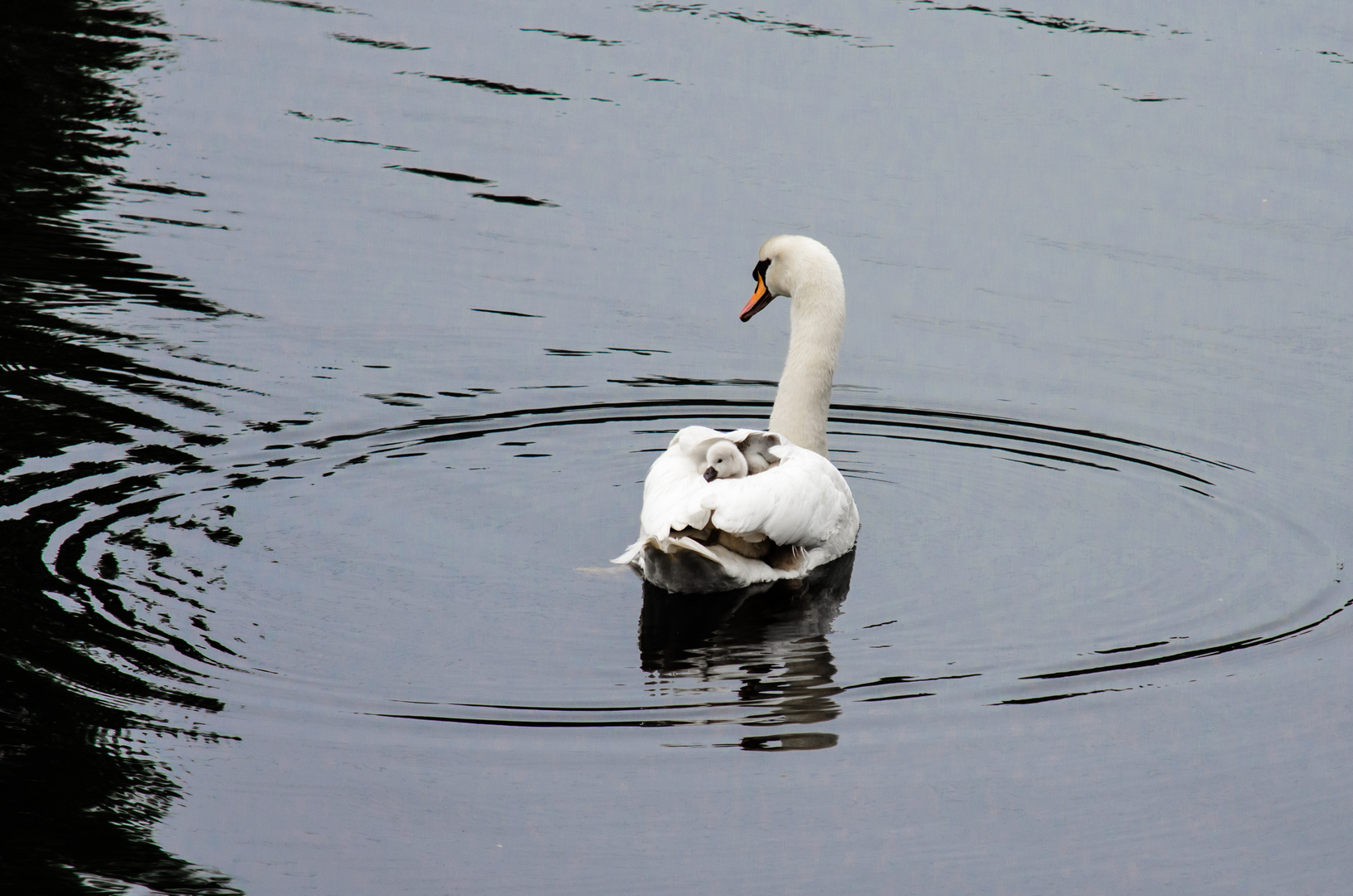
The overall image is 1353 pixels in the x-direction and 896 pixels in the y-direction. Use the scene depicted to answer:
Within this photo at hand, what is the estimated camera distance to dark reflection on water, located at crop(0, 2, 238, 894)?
617 cm

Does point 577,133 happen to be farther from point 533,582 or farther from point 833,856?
point 833,856

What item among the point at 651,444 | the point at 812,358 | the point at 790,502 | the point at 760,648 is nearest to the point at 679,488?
the point at 790,502

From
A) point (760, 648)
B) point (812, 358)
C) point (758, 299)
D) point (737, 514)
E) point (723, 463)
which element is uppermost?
point (758, 299)

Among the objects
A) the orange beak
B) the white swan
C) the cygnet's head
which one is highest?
the orange beak

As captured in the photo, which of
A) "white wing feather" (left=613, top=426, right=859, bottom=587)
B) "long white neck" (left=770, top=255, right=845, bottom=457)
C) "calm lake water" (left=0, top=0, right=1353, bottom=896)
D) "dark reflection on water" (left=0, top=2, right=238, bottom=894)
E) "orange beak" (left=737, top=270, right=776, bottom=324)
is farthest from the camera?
"orange beak" (left=737, top=270, right=776, bottom=324)

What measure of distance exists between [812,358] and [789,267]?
0.70 metres

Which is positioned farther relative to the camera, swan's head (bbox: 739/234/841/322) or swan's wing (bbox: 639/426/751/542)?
swan's head (bbox: 739/234/841/322)

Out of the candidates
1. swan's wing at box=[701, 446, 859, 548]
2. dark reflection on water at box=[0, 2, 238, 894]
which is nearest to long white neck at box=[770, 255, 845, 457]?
swan's wing at box=[701, 446, 859, 548]

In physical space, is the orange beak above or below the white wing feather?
above

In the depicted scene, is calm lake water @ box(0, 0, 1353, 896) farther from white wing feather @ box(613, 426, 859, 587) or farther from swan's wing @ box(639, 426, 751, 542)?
swan's wing @ box(639, 426, 751, 542)

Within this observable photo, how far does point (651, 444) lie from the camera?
11398mm

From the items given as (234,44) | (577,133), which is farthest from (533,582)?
(234,44)

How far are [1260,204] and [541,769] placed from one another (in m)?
11.3

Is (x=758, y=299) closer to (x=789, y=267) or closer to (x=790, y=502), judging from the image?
(x=789, y=267)
